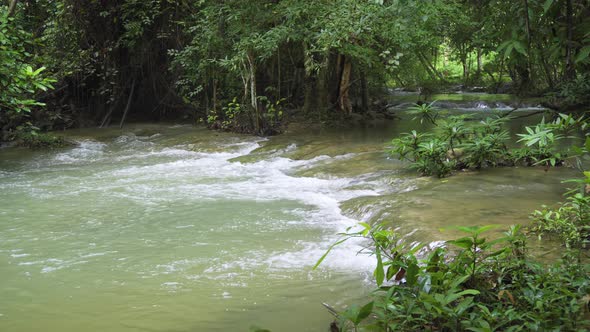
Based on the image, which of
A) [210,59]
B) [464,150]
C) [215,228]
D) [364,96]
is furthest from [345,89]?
[215,228]

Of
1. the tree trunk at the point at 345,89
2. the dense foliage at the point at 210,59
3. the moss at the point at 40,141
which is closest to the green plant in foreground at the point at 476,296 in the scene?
the dense foliage at the point at 210,59

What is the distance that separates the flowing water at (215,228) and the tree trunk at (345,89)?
370 cm

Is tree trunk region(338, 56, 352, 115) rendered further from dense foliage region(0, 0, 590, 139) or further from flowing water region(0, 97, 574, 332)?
flowing water region(0, 97, 574, 332)

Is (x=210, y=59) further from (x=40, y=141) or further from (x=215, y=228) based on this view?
(x=215, y=228)

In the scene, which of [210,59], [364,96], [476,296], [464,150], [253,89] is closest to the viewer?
[476,296]

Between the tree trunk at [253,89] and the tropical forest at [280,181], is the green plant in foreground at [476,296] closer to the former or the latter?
the tropical forest at [280,181]

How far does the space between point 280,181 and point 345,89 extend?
6.34 meters

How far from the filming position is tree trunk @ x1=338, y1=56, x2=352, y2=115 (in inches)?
558

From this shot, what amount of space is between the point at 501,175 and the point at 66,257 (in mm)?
5092

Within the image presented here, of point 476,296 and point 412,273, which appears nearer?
point 412,273

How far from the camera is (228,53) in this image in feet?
43.4

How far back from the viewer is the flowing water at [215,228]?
406cm

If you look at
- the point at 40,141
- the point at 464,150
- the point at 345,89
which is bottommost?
the point at 464,150

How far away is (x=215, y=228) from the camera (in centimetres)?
612
